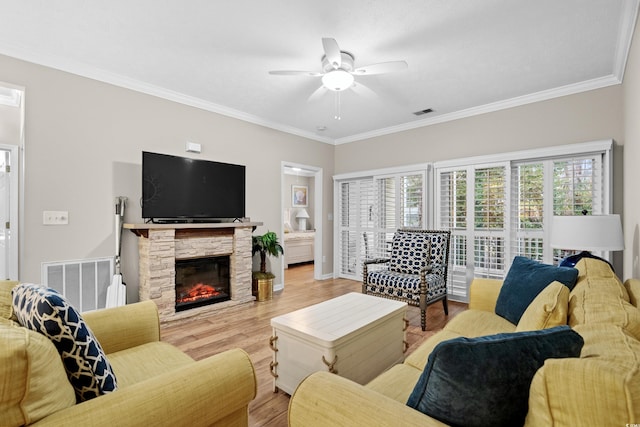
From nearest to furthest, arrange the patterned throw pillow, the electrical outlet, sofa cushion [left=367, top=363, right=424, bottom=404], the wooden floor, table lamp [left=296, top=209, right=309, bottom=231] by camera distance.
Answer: the patterned throw pillow → sofa cushion [left=367, top=363, right=424, bottom=404] → the wooden floor → the electrical outlet → table lamp [left=296, top=209, right=309, bottom=231]

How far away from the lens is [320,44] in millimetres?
2604

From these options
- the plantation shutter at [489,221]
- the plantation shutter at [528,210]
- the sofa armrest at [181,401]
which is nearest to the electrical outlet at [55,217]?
the sofa armrest at [181,401]

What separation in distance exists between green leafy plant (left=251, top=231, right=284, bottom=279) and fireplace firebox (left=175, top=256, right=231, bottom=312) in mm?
474

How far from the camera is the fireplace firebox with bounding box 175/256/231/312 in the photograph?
144 inches

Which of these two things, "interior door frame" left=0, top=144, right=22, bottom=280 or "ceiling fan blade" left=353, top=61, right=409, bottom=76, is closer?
"ceiling fan blade" left=353, top=61, right=409, bottom=76

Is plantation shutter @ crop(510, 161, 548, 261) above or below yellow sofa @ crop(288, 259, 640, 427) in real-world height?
above

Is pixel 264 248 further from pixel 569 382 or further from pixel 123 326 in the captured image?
pixel 569 382

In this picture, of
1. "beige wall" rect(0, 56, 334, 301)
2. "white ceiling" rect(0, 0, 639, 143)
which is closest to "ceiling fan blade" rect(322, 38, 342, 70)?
"white ceiling" rect(0, 0, 639, 143)

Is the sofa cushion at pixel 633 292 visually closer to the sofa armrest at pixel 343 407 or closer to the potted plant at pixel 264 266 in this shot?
the sofa armrest at pixel 343 407

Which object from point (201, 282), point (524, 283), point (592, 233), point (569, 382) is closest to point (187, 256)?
point (201, 282)

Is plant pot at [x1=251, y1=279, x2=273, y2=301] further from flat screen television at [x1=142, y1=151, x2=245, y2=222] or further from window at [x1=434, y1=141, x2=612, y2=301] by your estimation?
window at [x1=434, y1=141, x2=612, y2=301]

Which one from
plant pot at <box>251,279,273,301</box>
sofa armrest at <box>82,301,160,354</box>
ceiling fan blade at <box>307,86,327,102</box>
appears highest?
ceiling fan blade at <box>307,86,327,102</box>

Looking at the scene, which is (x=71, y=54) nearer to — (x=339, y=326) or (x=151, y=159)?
(x=151, y=159)

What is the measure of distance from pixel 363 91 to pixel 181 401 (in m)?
3.47
